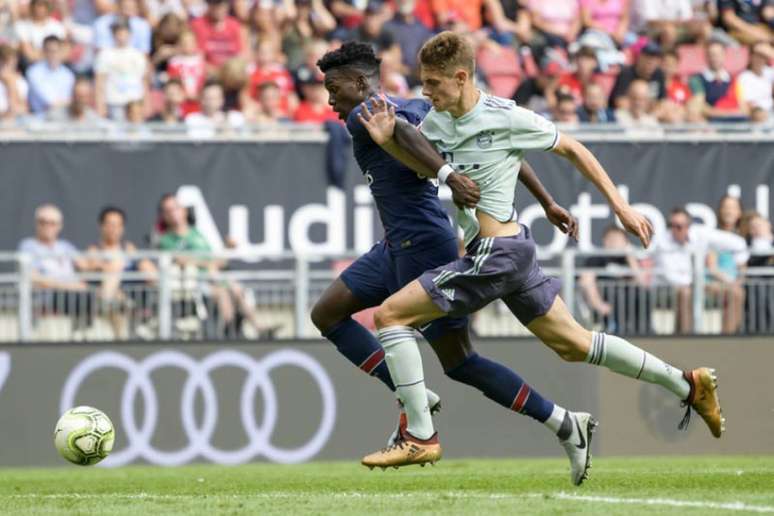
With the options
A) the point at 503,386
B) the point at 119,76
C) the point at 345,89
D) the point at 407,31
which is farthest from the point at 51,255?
the point at 503,386

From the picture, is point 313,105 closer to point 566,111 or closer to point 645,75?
point 566,111

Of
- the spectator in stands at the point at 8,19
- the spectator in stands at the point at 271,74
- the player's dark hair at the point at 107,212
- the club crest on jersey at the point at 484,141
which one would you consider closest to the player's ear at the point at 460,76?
the club crest on jersey at the point at 484,141

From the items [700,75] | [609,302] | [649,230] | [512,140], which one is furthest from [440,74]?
[700,75]

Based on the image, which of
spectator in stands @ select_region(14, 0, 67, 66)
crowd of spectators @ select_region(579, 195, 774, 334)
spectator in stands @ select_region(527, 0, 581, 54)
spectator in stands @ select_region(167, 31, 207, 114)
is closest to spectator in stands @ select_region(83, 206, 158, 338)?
spectator in stands @ select_region(167, 31, 207, 114)

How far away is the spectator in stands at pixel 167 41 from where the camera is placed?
1850 cm

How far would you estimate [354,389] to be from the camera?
15.8 meters

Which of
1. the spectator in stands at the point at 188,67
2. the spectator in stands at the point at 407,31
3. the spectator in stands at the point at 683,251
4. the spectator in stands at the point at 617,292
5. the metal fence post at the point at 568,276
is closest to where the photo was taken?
the metal fence post at the point at 568,276

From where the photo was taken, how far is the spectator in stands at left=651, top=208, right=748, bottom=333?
15695mm

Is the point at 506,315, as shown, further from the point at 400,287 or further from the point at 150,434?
the point at 400,287

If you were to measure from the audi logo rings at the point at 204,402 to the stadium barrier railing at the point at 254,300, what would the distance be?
222mm

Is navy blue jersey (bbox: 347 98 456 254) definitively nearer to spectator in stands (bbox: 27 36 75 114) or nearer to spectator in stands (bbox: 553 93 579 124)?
spectator in stands (bbox: 553 93 579 124)

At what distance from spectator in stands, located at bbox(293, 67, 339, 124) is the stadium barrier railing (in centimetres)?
249

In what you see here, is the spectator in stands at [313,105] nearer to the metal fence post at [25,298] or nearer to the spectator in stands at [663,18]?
the metal fence post at [25,298]

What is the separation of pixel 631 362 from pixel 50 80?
10.3m
